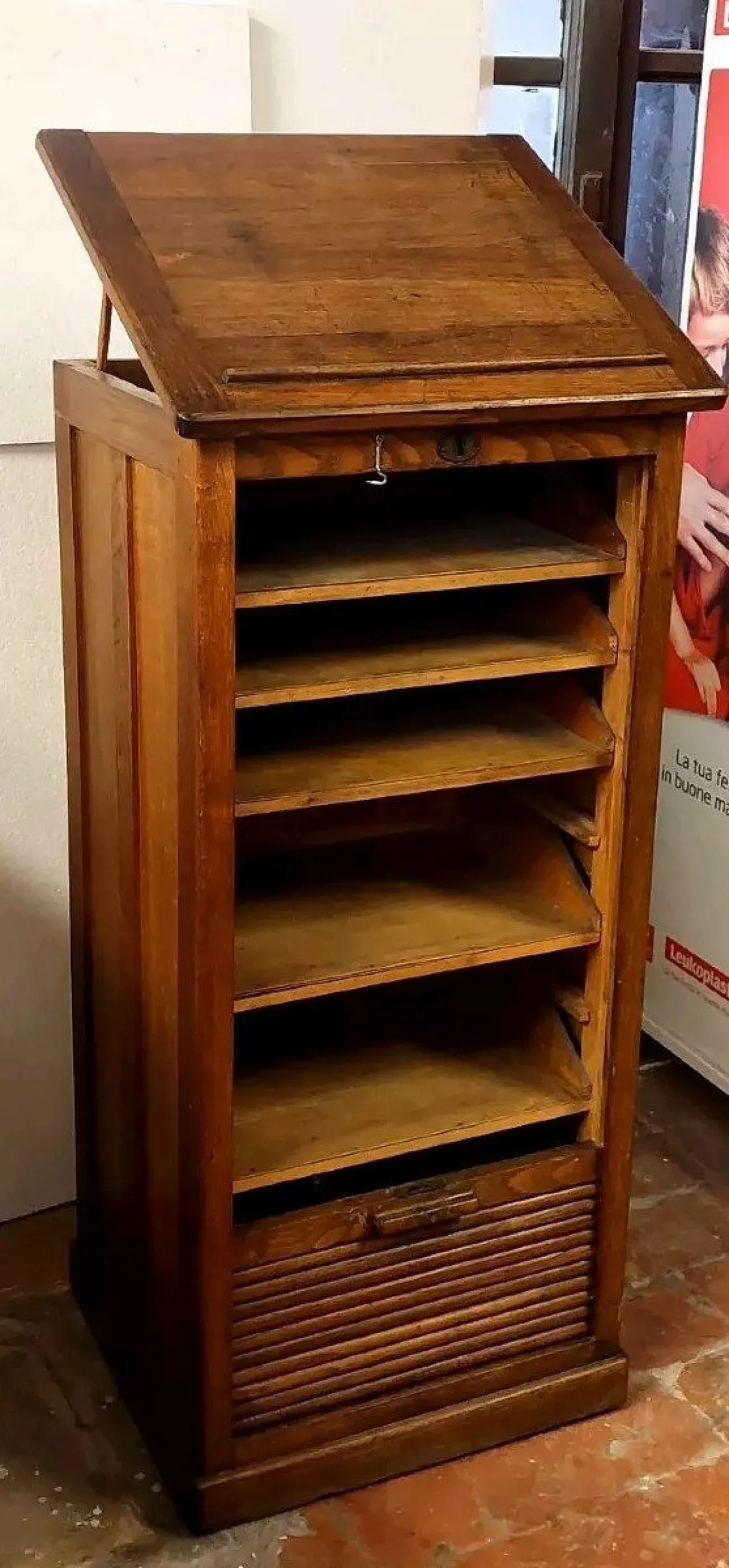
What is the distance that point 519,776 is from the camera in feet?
6.23

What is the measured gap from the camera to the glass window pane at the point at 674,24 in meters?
2.86

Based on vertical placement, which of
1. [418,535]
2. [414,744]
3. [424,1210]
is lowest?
[424,1210]

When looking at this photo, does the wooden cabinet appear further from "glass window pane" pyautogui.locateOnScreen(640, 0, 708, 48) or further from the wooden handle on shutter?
"glass window pane" pyautogui.locateOnScreen(640, 0, 708, 48)

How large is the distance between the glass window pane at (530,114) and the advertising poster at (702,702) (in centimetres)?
29

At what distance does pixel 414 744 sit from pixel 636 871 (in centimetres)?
32

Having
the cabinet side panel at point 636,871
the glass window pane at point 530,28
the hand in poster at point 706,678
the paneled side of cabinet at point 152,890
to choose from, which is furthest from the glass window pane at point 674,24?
the paneled side of cabinet at point 152,890

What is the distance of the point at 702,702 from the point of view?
2.84 m

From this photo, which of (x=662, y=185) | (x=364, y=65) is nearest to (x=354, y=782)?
(x=364, y=65)

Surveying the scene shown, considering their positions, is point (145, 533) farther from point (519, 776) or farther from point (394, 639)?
point (519, 776)

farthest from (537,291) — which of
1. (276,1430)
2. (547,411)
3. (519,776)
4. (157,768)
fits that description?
(276,1430)

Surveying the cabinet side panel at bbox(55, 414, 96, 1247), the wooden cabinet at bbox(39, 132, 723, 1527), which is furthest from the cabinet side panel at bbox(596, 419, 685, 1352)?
the cabinet side panel at bbox(55, 414, 96, 1247)

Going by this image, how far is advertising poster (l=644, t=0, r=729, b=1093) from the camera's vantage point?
2.64 m

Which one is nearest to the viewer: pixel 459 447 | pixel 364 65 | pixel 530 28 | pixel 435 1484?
pixel 459 447

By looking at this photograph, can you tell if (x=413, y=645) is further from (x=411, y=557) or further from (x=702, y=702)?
(x=702, y=702)
